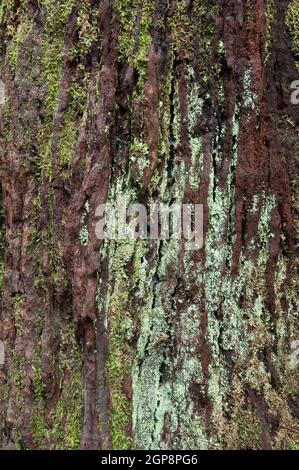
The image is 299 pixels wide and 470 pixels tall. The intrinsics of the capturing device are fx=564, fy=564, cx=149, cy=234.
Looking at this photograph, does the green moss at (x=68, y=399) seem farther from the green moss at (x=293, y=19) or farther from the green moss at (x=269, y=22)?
the green moss at (x=293, y=19)

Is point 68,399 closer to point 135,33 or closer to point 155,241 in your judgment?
point 155,241

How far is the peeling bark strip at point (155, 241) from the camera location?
1814mm

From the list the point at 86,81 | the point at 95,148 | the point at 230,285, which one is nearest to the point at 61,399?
the point at 230,285

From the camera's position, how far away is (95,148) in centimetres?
181

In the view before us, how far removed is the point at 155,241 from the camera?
183 cm

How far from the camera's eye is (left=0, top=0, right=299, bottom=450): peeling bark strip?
1.81 meters

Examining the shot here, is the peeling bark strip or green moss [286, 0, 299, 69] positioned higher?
green moss [286, 0, 299, 69]

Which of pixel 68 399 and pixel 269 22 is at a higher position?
pixel 269 22

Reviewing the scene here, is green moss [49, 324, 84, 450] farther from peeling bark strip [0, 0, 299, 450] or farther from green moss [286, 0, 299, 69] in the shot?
green moss [286, 0, 299, 69]

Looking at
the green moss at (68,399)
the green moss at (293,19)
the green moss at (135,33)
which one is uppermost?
the green moss at (293,19)

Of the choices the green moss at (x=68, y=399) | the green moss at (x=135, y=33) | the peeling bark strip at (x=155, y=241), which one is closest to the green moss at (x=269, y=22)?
the peeling bark strip at (x=155, y=241)

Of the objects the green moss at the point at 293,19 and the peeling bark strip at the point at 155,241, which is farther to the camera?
the green moss at the point at 293,19

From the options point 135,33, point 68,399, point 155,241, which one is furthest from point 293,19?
point 68,399

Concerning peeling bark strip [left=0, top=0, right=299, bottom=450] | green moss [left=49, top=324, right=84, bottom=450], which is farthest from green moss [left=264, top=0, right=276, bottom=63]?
green moss [left=49, top=324, right=84, bottom=450]
